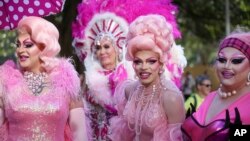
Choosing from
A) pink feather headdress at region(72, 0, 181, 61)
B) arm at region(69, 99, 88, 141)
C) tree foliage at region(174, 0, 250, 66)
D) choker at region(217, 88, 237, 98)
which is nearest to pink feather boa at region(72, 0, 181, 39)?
pink feather headdress at region(72, 0, 181, 61)

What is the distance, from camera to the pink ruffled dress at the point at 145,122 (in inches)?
179

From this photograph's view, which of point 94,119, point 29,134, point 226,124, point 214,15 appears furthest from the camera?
point 214,15

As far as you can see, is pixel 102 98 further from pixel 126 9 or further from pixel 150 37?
pixel 150 37

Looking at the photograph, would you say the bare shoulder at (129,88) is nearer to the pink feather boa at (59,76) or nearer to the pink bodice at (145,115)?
the pink bodice at (145,115)

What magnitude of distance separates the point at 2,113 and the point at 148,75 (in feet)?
3.42

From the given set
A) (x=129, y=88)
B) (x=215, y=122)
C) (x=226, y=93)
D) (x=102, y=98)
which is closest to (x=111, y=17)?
(x=102, y=98)

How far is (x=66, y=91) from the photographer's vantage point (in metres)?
4.64

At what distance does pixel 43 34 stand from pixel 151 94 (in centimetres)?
86

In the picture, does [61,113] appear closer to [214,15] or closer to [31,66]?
[31,66]


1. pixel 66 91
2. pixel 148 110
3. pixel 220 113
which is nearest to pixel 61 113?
pixel 66 91

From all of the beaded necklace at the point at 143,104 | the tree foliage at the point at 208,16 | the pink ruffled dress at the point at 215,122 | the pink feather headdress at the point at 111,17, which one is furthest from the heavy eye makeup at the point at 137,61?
the tree foliage at the point at 208,16

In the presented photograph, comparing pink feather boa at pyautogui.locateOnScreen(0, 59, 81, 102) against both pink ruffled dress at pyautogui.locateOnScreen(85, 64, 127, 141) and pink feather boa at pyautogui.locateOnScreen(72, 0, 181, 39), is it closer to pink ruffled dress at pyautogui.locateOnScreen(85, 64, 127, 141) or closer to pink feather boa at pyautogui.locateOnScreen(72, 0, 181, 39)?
pink ruffled dress at pyautogui.locateOnScreen(85, 64, 127, 141)

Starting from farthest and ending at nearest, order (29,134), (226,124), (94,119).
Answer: (94,119) < (29,134) < (226,124)

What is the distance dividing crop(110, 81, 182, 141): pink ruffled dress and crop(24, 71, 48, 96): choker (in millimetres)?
658
